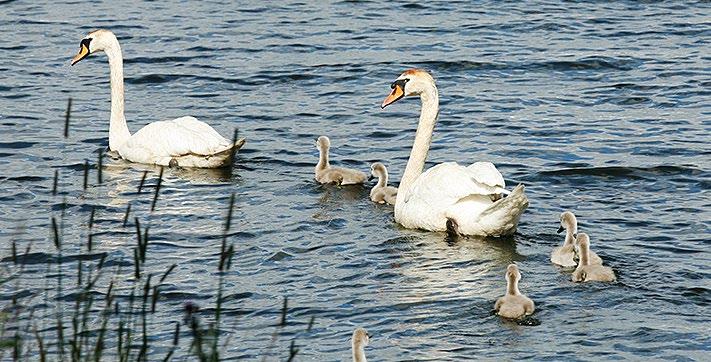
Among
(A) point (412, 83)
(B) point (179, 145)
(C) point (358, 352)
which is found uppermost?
(A) point (412, 83)

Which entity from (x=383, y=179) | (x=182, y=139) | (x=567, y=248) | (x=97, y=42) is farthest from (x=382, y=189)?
(x=97, y=42)

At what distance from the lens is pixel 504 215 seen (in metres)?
11.0

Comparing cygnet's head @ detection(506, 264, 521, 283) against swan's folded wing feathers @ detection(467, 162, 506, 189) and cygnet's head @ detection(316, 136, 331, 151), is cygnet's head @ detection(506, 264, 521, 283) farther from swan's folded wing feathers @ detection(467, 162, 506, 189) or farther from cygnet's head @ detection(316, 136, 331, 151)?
cygnet's head @ detection(316, 136, 331, 151)

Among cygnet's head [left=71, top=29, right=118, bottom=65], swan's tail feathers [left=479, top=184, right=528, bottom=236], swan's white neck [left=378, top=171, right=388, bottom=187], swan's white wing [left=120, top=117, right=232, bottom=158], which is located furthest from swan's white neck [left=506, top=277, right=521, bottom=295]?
cygnet's head [left=71, top=29, right=118, bottom=65]

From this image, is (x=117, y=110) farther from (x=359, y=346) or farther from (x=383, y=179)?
(x=359, y=346)

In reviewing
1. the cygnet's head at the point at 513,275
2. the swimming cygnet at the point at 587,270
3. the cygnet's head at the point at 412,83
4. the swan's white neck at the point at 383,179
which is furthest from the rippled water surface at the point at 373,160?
the cygnet's head at the point at 412,83

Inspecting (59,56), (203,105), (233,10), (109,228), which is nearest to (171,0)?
(233,10)

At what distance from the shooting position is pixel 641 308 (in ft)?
30.2

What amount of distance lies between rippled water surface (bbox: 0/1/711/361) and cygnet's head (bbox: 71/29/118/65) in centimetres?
73

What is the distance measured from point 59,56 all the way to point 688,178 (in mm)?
8822

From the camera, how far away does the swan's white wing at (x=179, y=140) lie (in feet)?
44.7

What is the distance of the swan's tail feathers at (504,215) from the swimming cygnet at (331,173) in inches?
80.5

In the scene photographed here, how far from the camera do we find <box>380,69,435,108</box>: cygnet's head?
12.7m

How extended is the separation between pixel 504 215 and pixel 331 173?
90.7 inches
